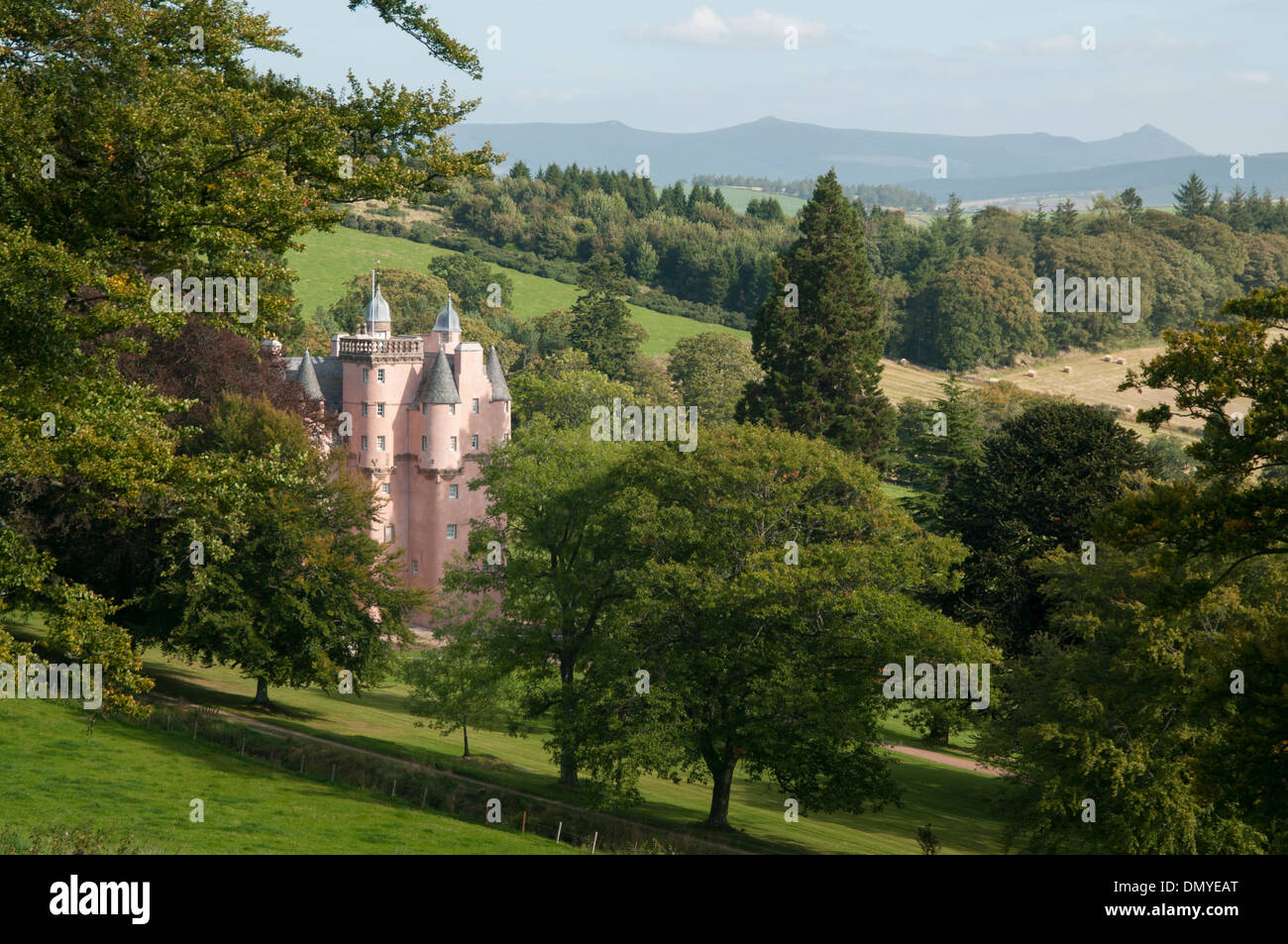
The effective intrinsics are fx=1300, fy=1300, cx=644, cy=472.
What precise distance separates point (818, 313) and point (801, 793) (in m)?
42.3

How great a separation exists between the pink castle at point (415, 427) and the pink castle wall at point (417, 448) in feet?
→ 0.21

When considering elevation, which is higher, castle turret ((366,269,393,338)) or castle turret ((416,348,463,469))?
castle turret ((366,269,393,338))

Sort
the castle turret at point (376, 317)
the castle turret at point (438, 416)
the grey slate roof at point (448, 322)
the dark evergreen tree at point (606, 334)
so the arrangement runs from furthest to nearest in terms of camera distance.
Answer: the dark evergreen tree at point (606, 334)
the castle turret at point (376, 317)
the grey slate roof at point (448, 322)
the castle turret at point (438, 416)

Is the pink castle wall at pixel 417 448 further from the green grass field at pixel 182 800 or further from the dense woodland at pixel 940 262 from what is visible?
the dense woodland at pixel 940 262

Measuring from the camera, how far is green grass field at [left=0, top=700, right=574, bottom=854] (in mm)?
28469

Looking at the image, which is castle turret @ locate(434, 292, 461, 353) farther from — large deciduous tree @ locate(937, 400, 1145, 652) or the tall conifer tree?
large deciduous tree @ locate(937, 400, 1145, 652)

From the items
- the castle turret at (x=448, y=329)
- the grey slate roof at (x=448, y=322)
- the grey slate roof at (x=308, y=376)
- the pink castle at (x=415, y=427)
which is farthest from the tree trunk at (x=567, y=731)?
the grey slate roof at (x=448, y=322)

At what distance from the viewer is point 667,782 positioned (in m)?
48.9

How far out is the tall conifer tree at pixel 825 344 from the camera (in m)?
71.9

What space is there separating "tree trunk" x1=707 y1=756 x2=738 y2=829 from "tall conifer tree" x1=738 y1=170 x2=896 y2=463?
33.9 meters

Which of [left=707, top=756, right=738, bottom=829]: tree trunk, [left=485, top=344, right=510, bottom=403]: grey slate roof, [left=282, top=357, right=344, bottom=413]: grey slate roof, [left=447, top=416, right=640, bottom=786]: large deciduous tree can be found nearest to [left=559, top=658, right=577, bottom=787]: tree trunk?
[left=447, top=416, right=640, bottom=786]: large deciduous tree

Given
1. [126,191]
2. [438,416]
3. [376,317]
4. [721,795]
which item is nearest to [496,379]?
[438,416]

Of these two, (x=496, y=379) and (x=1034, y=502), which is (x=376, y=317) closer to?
(x=496, y=379)

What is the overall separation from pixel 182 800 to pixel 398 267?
127 meters
